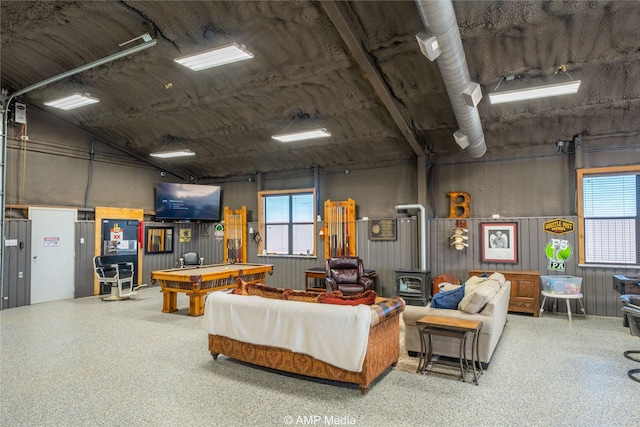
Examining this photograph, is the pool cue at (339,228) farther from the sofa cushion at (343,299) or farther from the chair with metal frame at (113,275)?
the sofa cushion at (343,299)

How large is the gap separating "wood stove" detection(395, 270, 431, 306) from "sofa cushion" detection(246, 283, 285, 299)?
12.7 ft

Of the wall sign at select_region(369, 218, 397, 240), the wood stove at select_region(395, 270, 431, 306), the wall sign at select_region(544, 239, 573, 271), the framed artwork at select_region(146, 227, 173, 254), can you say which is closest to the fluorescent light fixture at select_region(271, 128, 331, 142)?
the wall sign at select_region(369, 218, 397, 240)

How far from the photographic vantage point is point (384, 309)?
3.70m

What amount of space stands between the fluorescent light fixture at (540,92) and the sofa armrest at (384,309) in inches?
119

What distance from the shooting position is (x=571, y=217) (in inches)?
263

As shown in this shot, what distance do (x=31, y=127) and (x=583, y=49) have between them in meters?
9.67

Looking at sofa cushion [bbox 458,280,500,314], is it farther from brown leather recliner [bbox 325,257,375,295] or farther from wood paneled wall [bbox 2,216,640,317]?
wood paneled wall [bbox 2,216,640,317]

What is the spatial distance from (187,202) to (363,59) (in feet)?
22.4

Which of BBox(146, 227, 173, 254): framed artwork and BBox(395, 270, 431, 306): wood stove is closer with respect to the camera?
BBox(395, 270, 431, 306): wood stove

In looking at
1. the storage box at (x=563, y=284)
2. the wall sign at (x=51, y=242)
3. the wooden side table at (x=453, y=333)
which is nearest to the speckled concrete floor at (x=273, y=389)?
the wooden side table at (x=453, y=333)

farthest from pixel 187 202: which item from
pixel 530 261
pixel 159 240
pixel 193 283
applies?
pixel 530 261

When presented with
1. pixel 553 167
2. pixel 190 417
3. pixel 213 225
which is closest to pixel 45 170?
pixel 213 225

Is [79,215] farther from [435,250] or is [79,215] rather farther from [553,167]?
[553,167]

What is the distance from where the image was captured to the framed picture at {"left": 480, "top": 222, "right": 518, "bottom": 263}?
23.3ft
